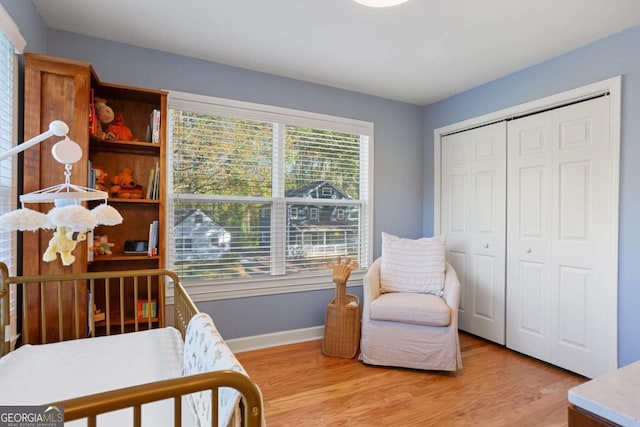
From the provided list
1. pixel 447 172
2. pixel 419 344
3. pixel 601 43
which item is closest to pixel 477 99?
pixel 447 172

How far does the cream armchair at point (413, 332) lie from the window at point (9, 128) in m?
2.16

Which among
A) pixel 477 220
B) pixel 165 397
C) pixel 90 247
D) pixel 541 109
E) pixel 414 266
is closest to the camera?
pixel 165 397

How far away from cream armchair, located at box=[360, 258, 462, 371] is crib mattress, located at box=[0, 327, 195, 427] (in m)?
1.48

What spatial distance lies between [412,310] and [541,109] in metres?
1.88

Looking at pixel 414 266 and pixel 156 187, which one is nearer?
pixel 156 187

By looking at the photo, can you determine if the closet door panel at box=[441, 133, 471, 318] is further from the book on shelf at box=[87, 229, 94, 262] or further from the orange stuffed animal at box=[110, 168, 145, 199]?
the book on shelf at box=[87, 229, 94, 262]

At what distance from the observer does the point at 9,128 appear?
1.71m

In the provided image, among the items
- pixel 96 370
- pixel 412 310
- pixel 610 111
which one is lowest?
pixel 412 310

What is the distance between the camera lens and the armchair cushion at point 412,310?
96.3 inches

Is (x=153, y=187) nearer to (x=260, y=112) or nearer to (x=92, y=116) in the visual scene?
(x=92, y=116)

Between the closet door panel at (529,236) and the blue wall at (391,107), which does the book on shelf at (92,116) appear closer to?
the blue wall at (391,107)

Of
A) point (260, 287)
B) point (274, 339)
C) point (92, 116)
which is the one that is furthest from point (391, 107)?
point (92, 116)

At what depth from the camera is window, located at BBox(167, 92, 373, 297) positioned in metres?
2.68

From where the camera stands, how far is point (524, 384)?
233 centimetres
